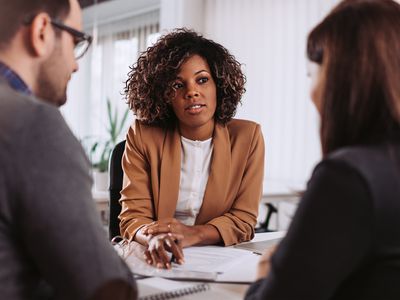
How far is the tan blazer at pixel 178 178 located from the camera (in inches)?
70.8

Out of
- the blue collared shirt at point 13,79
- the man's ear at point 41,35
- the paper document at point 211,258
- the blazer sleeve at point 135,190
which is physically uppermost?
the man's ear at point 41,35

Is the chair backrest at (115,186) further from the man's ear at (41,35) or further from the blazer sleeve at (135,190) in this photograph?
the man's ear at (41,35)

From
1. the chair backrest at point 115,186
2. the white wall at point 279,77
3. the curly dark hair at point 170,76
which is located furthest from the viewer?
the white wall at point 279,77

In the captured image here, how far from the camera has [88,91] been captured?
6664 millimetres

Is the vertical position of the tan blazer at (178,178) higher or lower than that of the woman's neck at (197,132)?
lower

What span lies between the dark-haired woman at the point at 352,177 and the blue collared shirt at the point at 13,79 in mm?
554

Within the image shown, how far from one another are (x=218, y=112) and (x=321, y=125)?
1144mm

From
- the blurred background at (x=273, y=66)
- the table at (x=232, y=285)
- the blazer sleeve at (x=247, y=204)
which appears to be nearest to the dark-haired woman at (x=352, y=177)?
the table at (x=232, y=285)

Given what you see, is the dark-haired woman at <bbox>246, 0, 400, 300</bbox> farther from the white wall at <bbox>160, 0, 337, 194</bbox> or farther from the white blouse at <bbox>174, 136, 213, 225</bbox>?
the white wall at <bbox>160, 0, 337, 194</bbox>

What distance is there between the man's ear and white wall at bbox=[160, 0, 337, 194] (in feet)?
10.0

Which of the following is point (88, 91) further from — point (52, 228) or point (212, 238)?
point (52, 228)

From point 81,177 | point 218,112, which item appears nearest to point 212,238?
point 218,112

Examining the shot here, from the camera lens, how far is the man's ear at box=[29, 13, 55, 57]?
0.88 metres

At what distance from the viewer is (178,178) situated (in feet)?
6.03
